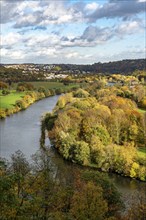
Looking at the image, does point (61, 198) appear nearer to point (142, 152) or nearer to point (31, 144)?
point (142, 152)

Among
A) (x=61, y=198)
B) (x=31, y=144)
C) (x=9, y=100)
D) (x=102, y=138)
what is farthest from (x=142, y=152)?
(x=9, y=100)

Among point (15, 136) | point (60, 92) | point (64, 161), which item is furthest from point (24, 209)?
point (60, 92)

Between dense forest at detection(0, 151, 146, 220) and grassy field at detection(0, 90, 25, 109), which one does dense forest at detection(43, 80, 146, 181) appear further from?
grassy field at detection(0, 90, 25, 109)

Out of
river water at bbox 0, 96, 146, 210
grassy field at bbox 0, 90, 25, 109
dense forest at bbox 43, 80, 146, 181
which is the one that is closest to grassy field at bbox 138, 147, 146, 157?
dense forest at bbox 43, 80, 146, 181

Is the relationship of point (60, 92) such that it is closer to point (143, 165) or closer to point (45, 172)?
point (143, 165)

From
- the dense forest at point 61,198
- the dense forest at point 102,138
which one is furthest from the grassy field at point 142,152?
the dense forest at point 61,198

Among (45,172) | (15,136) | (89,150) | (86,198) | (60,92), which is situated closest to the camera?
(86,198)

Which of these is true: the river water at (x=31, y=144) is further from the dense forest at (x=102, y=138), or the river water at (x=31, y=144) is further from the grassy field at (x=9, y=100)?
the grassy field at (x=9, y=100)

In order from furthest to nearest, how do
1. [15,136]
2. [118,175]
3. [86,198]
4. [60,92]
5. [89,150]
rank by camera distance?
[60,92]
[15,136]
[89,150]
[118,175]
[86,198]
